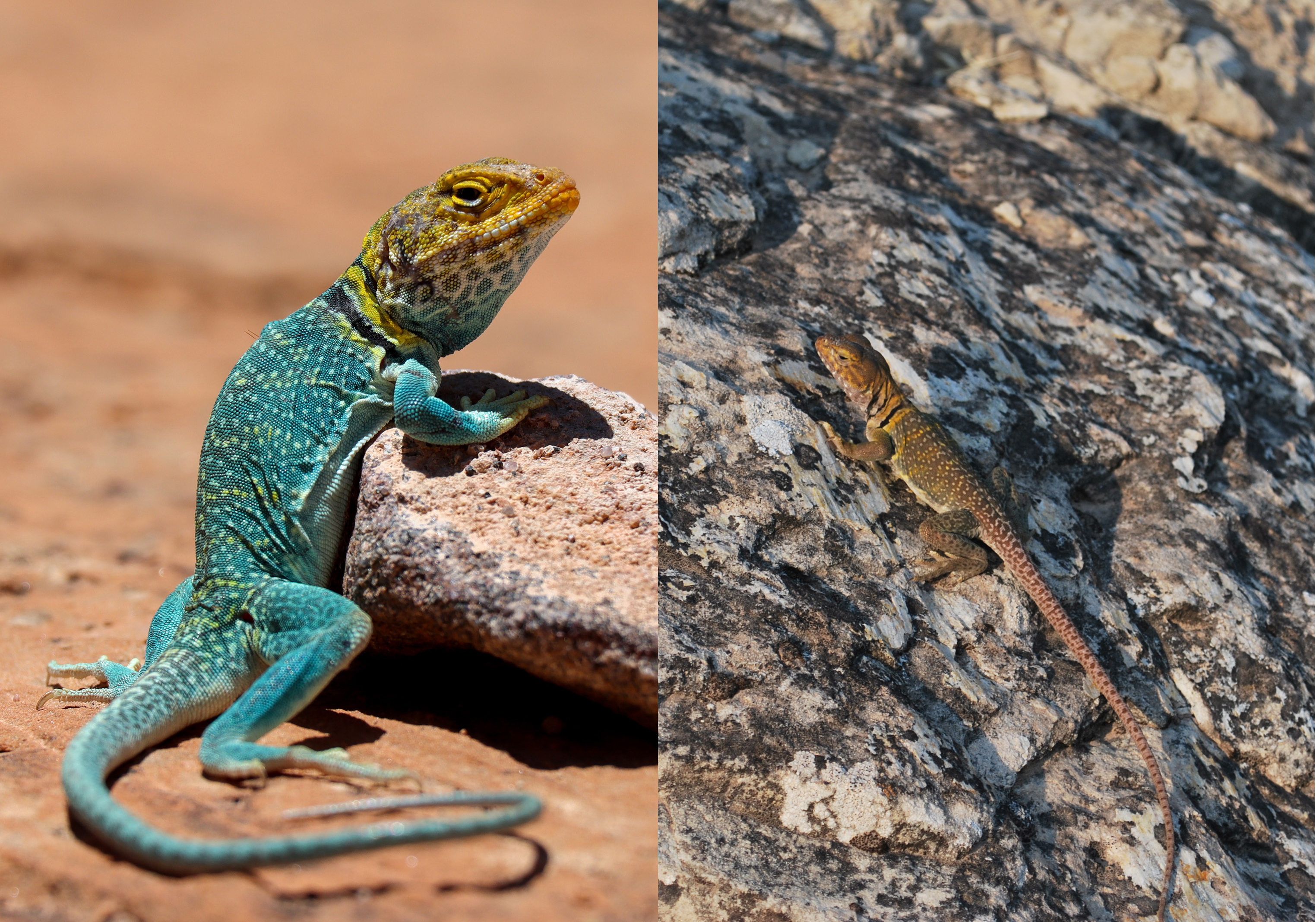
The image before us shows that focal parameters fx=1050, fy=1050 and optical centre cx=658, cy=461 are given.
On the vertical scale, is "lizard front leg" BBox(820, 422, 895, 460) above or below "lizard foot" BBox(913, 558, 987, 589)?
above

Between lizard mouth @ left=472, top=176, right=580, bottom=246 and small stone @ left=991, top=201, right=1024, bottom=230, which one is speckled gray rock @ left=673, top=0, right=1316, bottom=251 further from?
lizard mouth @ left=472, top=176, right=580, bottom=246

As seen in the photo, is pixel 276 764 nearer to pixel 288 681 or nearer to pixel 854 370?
pixel 288 681

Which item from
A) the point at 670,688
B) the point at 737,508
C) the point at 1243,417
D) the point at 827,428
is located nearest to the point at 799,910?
the point at 670,688

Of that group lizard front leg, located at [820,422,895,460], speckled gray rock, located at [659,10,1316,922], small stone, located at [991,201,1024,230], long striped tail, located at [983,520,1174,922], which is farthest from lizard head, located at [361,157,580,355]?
small stone, located at [991,201,1024,230]

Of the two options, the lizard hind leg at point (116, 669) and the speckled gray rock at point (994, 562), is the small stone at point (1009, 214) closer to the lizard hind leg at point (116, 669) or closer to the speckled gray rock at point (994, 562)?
the speckled gray rock at point (994, 562)

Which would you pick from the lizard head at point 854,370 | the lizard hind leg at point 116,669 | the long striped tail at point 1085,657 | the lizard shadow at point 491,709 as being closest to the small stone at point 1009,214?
the lizard head at point 854,370

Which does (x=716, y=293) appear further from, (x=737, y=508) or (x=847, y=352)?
(x=737, y=508)
